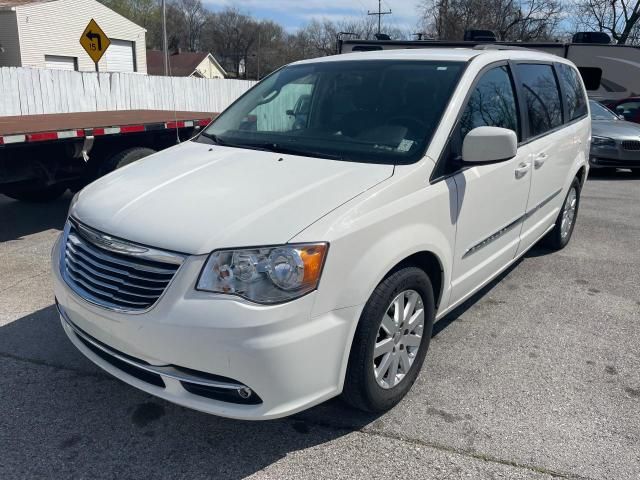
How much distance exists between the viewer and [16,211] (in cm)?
719

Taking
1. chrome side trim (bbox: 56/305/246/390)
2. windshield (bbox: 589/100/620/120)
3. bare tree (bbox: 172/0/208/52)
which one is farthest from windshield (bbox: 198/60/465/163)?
bare tree (bbox: 172/0/208/52)

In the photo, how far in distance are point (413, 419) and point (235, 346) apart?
1166 millimetres

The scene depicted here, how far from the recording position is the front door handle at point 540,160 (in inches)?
160

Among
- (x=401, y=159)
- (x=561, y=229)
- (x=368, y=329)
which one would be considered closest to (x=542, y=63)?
(x=561, y=229)

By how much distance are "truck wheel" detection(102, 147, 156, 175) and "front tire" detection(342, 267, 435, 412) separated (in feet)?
14.8

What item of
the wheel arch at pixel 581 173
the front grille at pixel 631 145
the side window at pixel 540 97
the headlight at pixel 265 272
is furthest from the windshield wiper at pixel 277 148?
the front grille at pixel 631 145

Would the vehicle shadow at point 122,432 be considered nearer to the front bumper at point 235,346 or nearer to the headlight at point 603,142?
the front bumper at point 235,346

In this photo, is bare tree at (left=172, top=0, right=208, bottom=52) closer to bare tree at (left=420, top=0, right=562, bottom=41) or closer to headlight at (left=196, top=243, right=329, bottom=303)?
bare tree at (left=420, top=0, right=562, bottom=41)

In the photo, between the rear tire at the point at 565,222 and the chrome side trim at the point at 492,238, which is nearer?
the chrome side trim at the point at 492,238

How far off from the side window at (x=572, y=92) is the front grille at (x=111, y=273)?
13.1ft

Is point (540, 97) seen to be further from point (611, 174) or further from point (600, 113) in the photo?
point (600, 113)

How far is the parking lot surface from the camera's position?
2557mm

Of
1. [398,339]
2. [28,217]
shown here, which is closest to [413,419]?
[398,339]

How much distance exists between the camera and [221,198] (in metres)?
2.65
